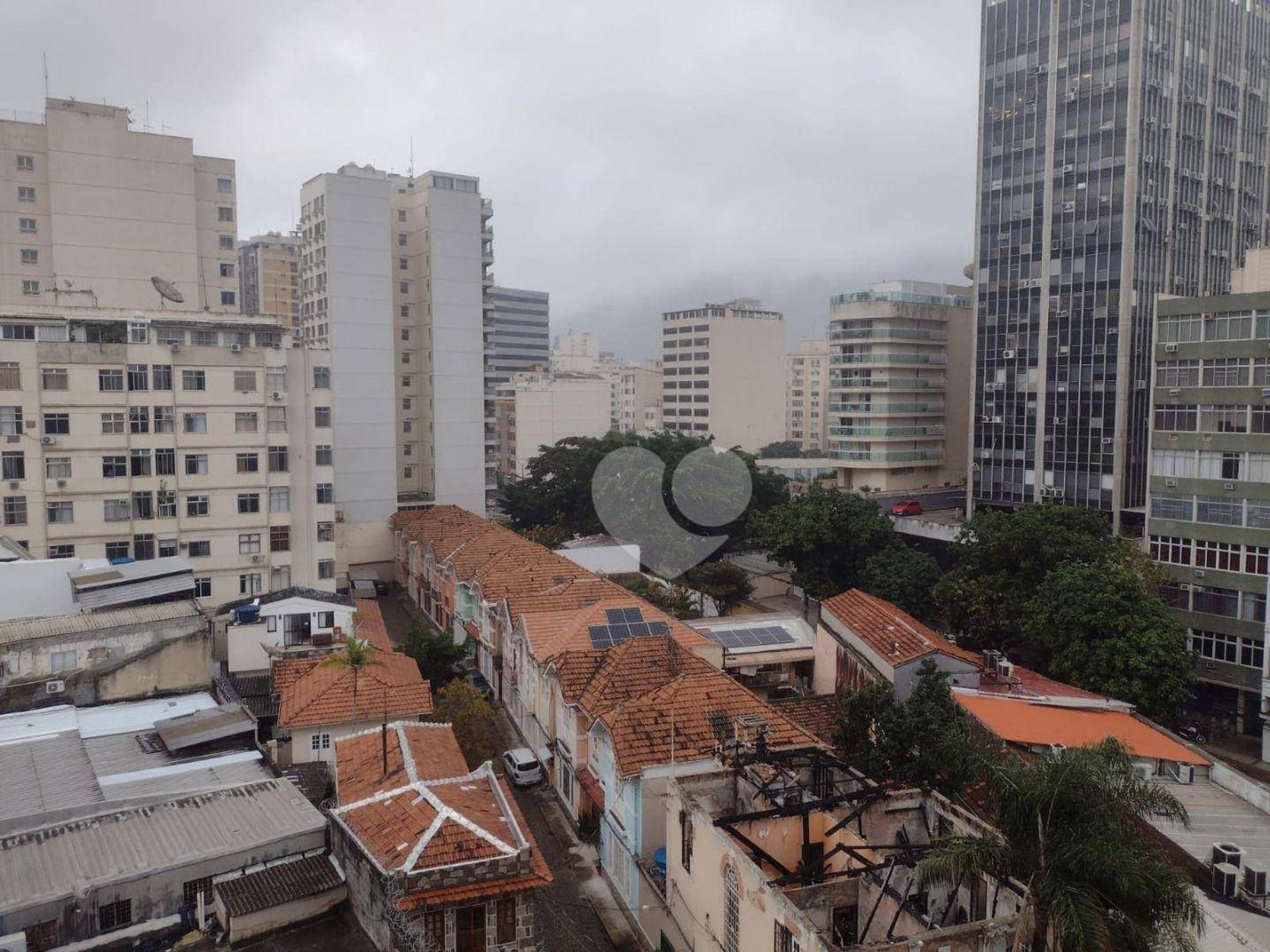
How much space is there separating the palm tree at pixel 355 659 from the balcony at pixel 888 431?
42.7m

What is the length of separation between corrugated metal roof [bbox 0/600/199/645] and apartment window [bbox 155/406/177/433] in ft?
35.7

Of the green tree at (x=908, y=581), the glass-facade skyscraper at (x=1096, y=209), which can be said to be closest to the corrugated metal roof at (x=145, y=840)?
the green tree at (x=908, y=581)

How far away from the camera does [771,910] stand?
13.4 meters

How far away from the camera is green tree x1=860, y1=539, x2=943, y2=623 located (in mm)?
38750

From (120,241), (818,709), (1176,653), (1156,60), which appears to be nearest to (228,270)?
(120,241)

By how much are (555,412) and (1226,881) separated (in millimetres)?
81589

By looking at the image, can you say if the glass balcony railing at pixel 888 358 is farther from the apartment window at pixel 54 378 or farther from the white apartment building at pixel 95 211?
the apartment window at pixel 54 378

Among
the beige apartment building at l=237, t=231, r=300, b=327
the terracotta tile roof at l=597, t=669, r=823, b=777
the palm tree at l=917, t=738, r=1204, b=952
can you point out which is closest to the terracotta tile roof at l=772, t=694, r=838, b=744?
the terracotta tile roof at l=597, t=669, r=823, b=777

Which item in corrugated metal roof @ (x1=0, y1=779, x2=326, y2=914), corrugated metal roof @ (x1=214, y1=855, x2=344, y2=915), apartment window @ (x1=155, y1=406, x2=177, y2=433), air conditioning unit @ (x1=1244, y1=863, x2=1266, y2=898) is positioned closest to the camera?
corrugated metal roof @ (x1=0, y1=779, x2=326, y2=914)

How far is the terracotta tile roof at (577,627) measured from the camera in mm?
27000

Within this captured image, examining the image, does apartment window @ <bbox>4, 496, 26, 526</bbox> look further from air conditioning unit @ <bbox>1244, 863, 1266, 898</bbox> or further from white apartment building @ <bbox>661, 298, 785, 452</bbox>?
white apartment building @ <bbox>661, 298, 785, 452</bbox>

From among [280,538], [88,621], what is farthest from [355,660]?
[280,538]

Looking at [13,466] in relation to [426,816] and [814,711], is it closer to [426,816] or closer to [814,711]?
[426,816]

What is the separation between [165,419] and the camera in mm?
36531
